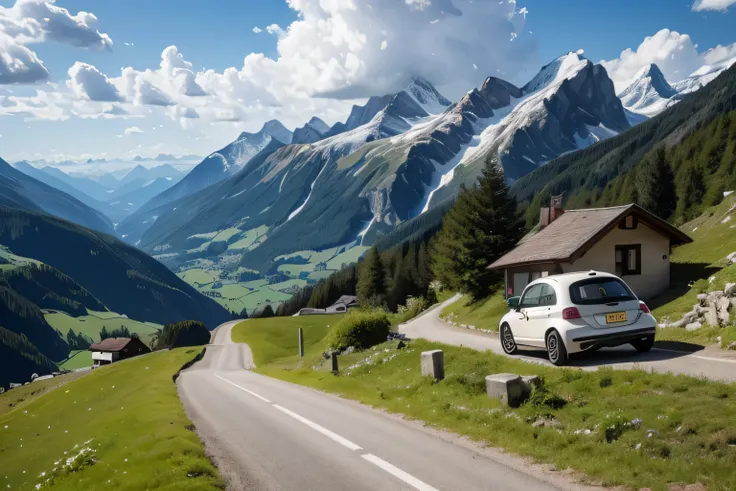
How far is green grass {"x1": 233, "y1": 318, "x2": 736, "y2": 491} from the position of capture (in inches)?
317

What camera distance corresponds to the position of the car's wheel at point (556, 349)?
1652 centimetres

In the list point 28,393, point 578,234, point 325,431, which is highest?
point 578,234

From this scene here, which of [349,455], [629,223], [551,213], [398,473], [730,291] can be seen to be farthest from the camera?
[551,213]

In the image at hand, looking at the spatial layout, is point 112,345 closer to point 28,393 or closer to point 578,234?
point 28,393

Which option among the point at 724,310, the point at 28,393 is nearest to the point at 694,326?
the point at 724,310

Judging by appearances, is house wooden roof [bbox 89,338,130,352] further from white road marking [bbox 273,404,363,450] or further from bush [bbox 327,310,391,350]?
white road marking [bbox 273,404,363,450]

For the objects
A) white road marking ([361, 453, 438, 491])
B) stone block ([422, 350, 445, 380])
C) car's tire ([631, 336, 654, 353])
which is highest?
car's tire ([631, 336, 654, 353])

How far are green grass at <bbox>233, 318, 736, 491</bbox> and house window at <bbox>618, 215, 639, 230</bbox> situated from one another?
2021cm

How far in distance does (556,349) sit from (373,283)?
92.0 metres

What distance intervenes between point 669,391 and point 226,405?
15328 mm

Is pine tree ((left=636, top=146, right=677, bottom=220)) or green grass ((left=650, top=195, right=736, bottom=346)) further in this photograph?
pine tree ((left=636, top=146, right=677, bottom=220))

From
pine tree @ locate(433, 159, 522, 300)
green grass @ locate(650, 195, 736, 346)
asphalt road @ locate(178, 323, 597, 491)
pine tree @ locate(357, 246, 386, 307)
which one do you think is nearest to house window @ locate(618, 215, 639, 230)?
green grass @ locate(650, 195, 736, 346)

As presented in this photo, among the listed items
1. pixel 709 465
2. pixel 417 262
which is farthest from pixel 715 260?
pixel 417 262

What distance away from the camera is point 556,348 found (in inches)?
661
